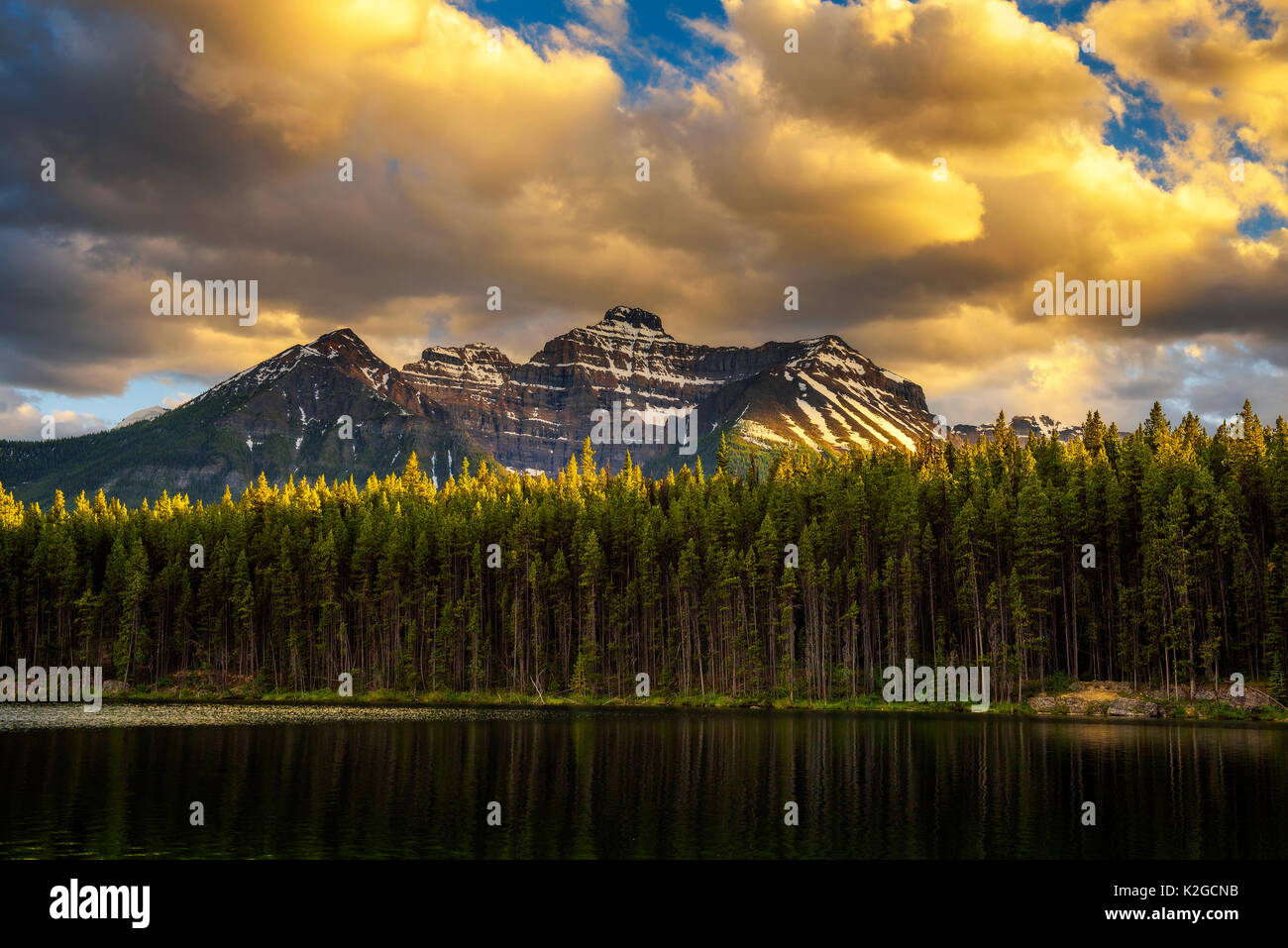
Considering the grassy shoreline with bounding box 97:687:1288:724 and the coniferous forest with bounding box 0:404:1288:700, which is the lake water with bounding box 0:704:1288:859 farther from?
the coniferous forest with bounding box 0:404:1288:700

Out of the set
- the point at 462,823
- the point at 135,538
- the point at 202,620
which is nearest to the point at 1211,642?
the point at 462,823

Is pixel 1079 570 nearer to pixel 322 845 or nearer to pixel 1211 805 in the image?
pixel 1211 805

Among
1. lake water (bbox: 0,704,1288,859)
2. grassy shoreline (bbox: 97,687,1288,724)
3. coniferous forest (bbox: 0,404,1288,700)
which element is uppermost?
coniferous forest (bbox: 0,404,1288,700)

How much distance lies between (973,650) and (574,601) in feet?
161

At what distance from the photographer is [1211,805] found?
3866 cm

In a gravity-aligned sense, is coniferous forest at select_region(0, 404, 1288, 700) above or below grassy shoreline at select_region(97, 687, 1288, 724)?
above

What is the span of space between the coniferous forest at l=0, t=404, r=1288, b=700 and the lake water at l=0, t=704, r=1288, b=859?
2398 cm

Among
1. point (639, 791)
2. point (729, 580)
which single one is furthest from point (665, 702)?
point (639, 791)

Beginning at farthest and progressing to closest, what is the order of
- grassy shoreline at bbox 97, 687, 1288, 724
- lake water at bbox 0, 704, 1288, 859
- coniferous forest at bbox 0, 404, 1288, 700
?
coniferous forest at bbox 0, 404, 1288, 700 → grassy shoreline at bbox 97, 687, 1288, 724 → lake water at bbox 0, 704, 1288, 859

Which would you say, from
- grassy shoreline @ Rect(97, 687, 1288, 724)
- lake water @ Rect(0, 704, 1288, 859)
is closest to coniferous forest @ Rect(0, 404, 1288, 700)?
grassy shoreline @ Rect(97, 687, 1288, 724)

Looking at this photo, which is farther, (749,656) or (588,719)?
(749,656)

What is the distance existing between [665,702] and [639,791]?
223 feet

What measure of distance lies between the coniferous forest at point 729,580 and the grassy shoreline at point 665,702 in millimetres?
2434

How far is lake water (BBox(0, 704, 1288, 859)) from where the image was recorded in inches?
1245
